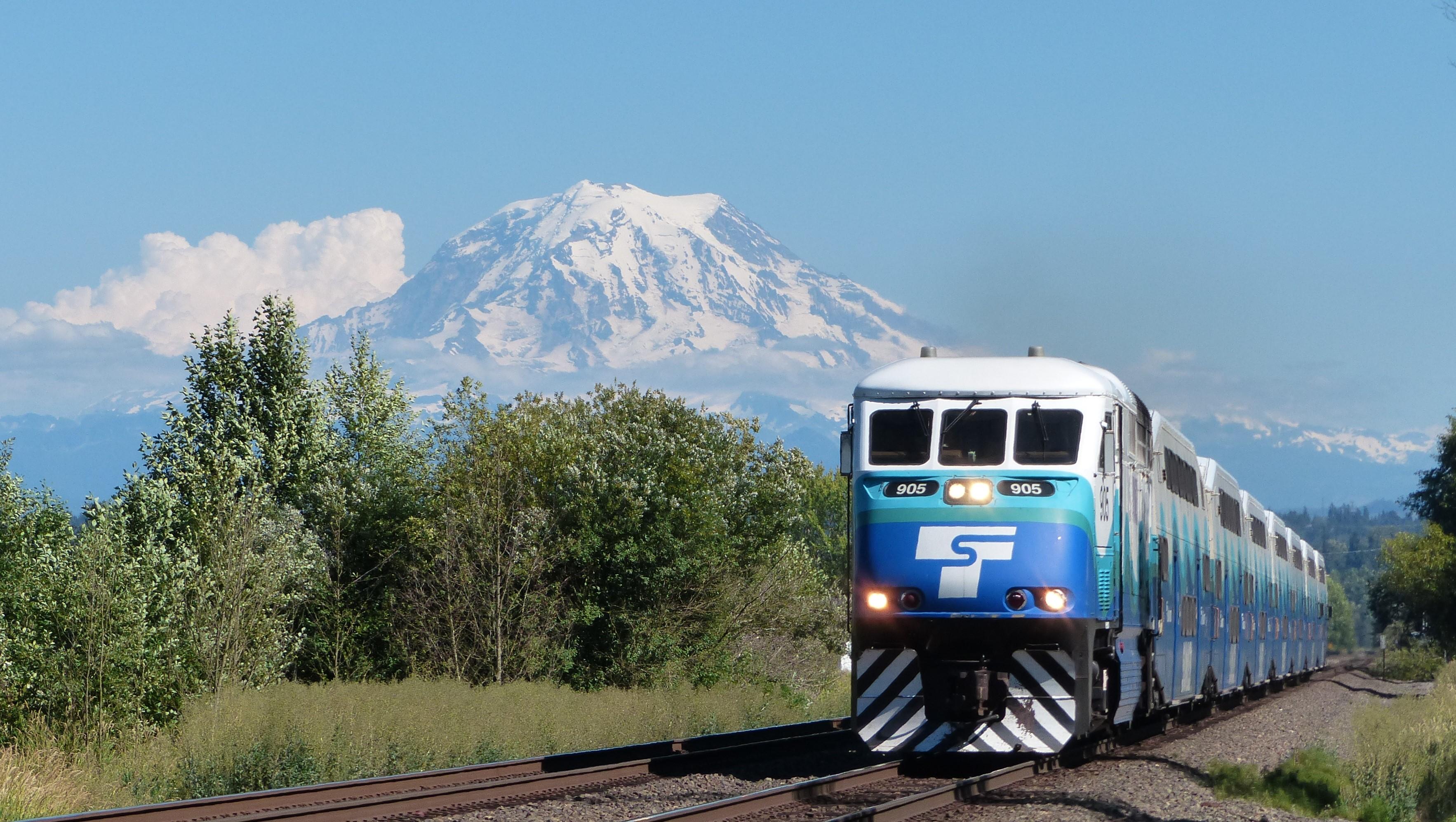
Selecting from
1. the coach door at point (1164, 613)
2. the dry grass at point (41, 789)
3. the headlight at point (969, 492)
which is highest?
the headlight at point (969, 492)

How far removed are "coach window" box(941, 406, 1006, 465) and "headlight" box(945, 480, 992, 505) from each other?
0.97ft

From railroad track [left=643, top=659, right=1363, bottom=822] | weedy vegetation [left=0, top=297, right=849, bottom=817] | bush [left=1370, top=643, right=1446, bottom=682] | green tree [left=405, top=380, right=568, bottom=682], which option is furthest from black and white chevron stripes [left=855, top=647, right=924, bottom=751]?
bush [left=1370, top=643, right=1446, bottom=682]

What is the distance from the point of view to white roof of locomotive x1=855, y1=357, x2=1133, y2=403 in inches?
622

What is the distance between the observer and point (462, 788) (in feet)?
48.0

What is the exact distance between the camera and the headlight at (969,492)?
15.3 metres

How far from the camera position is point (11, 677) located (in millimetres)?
24484

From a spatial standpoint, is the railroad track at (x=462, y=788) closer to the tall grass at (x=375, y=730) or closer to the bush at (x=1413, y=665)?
the tall grass at (x=375, y=730)

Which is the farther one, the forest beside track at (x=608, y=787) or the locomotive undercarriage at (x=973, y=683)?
the locomotive undercarriage at (x=973, y=683)

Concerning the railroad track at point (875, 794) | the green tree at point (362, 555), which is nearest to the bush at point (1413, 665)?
the green tree at point (362, 555)

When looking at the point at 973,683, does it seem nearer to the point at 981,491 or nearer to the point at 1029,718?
the point at 1029,718

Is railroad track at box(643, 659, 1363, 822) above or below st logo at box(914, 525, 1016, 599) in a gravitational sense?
below

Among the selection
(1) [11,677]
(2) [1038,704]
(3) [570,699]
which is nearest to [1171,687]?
(2) [1038,704]

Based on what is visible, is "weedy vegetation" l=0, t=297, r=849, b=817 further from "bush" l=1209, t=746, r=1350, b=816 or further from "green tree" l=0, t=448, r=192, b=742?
"bush" l=1209, t=746, r=1350, b=816

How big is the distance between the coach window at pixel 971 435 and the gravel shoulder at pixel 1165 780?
11.3 feet
